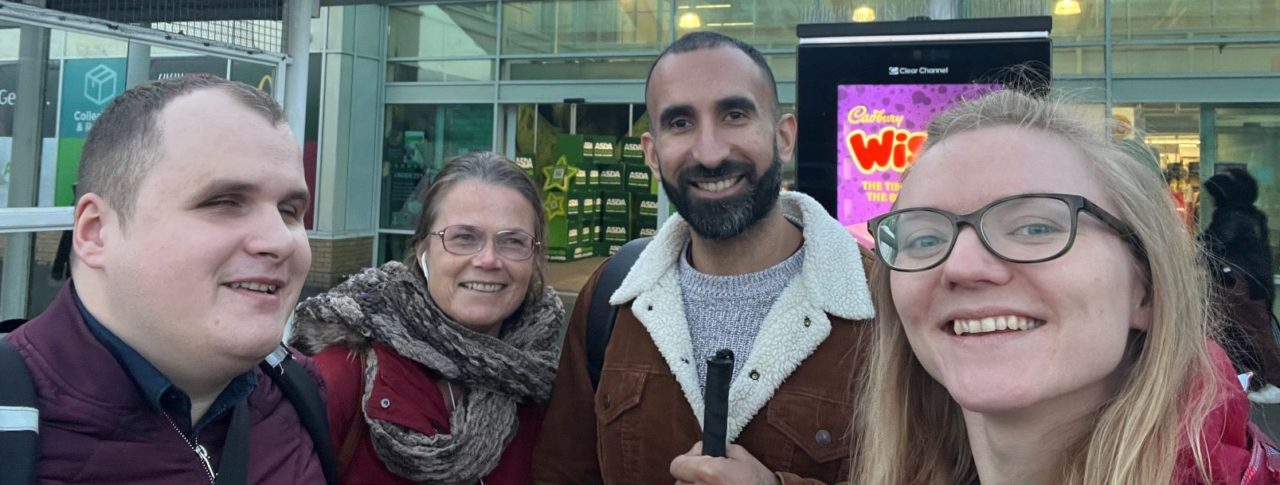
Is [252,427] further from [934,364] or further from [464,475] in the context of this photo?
[934,364]

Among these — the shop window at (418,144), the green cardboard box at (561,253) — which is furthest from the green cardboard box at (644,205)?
Result: the shop window at (418,144)

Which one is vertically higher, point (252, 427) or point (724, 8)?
point (724, 8)

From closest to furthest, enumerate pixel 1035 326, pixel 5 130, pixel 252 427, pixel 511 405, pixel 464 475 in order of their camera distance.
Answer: pixel 1035 326, pixel 252 427, pixel 464 475, pixel 511 405, pixel 5 130

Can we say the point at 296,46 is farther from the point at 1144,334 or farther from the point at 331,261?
the point at 331,261

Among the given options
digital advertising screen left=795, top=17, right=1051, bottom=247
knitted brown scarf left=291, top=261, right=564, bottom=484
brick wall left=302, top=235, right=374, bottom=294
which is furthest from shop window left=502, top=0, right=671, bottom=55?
knitted brown scarf left=291, top=261, right=564, bottom=484

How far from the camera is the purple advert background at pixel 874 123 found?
4.24m

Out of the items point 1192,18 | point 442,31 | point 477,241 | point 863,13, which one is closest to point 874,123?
point 477,241

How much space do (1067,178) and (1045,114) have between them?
141mm

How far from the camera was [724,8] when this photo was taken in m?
10.1

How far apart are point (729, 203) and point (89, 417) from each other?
1.45 meters

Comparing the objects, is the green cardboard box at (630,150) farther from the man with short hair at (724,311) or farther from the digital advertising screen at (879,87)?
the man with short hair at (724,311)

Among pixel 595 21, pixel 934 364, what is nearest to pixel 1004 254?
pixel 934 364

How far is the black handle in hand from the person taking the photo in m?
1.80

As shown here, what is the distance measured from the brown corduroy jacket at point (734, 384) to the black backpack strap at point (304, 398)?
2.35ft
